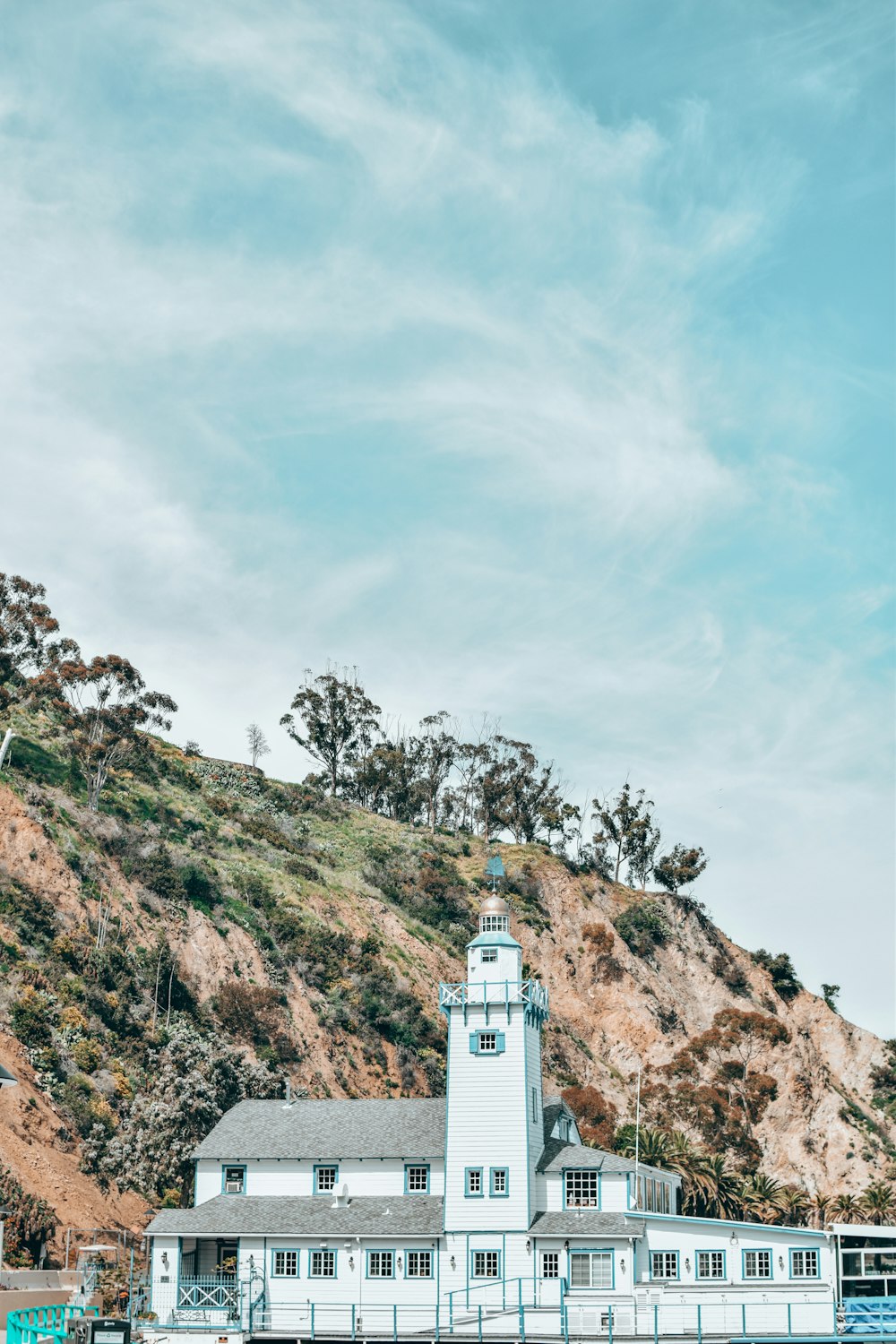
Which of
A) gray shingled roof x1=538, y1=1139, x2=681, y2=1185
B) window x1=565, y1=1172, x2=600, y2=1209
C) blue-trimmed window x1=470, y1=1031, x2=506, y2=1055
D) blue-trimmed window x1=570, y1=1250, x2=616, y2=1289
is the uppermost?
blue-trimmed window x1=470, y1=1031, x2=506, y2=1055

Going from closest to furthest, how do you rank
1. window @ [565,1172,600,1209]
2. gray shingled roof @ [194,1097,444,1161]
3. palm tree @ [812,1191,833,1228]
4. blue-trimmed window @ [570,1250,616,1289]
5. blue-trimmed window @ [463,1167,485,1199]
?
blue-trimmed window @ [570,1250,616,1289]
blue-trimmed window @ [463,1167,485,1199]
window @ [565,1172,600,1209]
gray shingled roof @ [194,1097,444,1161]
palm tree @ [812,1191,833,1228]

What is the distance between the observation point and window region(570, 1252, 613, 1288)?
5141 cm

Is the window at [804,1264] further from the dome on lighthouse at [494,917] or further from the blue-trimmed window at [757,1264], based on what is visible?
the dome on lighthouse at [494,917]

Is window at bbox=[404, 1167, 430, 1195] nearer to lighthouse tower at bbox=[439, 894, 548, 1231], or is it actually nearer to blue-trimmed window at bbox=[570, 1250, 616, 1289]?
lighthouse tower at bbox=[439, 894, 548, 1231]

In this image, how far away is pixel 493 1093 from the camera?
5500 cm

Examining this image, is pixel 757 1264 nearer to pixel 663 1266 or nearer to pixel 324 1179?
pixel 663 1266

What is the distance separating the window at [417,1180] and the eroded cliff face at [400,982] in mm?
14129

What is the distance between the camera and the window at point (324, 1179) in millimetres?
55812

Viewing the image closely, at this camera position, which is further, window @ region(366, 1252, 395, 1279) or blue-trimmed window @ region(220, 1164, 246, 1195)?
blue-trimmed window @ region(220, 1164, 246, 1195)

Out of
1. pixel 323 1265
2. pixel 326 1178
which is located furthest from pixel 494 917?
pixel 323 1265

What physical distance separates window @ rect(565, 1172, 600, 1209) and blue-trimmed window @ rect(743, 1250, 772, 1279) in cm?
575

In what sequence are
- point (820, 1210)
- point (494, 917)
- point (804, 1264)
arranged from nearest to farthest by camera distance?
point (804, 1264) → point (494, 917) → point (820, 1210)

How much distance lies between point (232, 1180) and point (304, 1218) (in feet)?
13.2

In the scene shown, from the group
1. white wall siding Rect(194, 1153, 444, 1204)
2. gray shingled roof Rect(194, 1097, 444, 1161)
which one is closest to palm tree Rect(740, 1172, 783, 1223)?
gray shingled roof Rect(194, 1097, 444, 1161)
